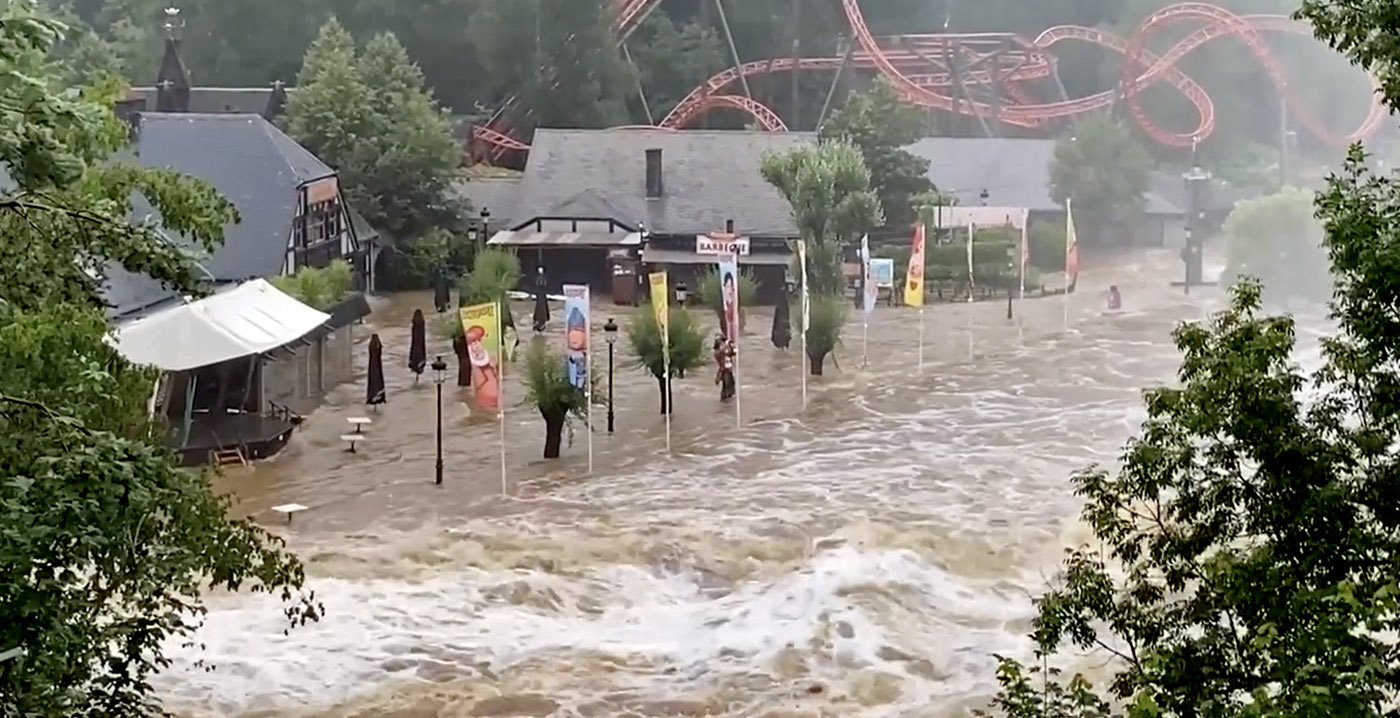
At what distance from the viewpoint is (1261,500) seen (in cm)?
568

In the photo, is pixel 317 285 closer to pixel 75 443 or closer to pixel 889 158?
pixel 889 158

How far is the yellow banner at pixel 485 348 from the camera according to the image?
17.3 m

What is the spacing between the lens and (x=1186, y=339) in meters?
5.94

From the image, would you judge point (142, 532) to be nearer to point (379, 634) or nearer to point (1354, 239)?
point (1354, 239)

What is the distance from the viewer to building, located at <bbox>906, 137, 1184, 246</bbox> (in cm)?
4091

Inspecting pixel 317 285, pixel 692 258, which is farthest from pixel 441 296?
pixel 317 285

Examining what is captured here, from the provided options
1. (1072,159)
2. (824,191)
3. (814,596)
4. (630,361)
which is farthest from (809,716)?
(1072,159)

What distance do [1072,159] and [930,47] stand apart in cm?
1058

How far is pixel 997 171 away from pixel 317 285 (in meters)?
22.4

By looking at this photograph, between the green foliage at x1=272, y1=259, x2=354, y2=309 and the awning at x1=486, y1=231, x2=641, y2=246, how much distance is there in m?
7.36

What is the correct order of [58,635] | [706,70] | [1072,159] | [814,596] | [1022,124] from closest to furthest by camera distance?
[58,635]
[814,596]
[1072,159]
[1022,124]
[706,70]

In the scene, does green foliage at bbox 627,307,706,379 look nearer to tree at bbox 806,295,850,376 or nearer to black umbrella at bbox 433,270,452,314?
tree at bbox 806,295,850,376

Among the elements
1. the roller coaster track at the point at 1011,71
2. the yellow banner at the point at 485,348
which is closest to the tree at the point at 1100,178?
the roller coaster track at the point at 1011,71

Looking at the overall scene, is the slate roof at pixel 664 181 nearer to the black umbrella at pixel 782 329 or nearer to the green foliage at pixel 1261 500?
the black umbrella at pixel 782 329
